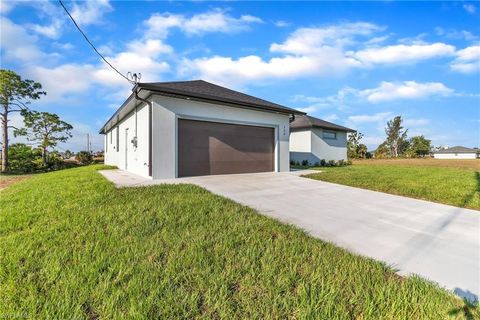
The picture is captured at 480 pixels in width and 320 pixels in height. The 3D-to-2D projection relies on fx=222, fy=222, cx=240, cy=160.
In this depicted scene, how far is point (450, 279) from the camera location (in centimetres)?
222

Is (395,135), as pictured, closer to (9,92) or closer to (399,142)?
(399,142)

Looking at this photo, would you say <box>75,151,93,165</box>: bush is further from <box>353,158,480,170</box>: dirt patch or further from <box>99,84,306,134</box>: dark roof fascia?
<box>353,158,480,170</box>: dirt patch

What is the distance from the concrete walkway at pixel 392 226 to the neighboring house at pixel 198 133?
247cm

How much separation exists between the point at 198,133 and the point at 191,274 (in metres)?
6.73

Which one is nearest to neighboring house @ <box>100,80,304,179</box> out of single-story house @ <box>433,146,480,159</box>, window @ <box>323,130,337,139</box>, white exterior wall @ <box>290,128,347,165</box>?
white exterior wall @ <box>290,128,347,165</box>

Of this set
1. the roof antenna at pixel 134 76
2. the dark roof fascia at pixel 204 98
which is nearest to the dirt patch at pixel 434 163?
the dark roof fascia at pixel 204 98

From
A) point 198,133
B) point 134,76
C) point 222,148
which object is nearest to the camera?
point 134,76

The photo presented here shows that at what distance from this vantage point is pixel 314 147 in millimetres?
17094

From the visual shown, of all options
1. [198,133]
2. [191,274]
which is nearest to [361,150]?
[198,133]

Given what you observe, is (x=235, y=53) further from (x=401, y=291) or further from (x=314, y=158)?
(x=314, y=158)

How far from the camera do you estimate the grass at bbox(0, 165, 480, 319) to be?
1.74 m

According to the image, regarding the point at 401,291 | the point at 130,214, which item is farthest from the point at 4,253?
the point at 401,291

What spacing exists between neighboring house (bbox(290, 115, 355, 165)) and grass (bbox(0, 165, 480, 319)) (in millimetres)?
14460

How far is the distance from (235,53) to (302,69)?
4.19 meters
